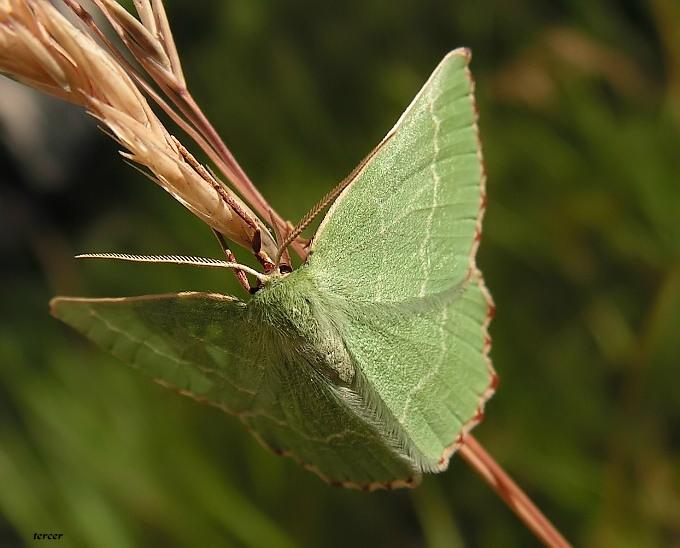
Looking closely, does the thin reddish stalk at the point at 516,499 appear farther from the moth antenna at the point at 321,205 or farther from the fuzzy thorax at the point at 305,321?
the moth antenna at the point at 321,205

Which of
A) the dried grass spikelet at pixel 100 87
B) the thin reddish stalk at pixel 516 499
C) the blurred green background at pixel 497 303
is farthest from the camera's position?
the blurred green background at pixel 497 303

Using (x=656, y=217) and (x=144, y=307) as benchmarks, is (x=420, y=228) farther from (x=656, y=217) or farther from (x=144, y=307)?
(x=656, y=217)

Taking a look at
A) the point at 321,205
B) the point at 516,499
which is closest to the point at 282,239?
the point at 321,205

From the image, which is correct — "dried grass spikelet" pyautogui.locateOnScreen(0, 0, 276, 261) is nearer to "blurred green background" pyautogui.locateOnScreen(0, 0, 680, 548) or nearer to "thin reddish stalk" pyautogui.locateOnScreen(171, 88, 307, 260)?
"thin reddish stalk" pyautogui.locateOnScreen(171, 88, 307, 260)

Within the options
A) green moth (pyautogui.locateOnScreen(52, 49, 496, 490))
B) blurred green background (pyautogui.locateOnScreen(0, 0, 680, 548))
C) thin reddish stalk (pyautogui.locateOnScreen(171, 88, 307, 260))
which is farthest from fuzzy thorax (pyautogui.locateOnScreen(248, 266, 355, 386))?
blurred green background (pyautogui.locateOnScreen(0, 0, 680, 548))

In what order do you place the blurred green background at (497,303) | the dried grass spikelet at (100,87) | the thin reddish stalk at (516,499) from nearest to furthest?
the dried grass spikelet at (100,87) → the thin reddish stalk at (516,499) → the blurred green background at (497,303)

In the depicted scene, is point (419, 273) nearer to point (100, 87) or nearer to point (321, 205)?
point (321, 205)

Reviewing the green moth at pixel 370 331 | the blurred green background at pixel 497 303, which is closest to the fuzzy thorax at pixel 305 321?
the green moth at pixel 370 331
